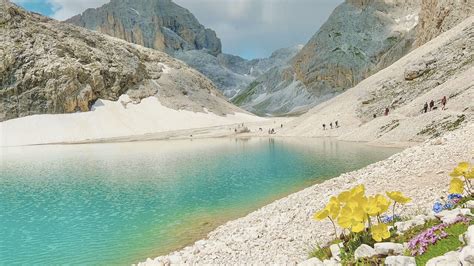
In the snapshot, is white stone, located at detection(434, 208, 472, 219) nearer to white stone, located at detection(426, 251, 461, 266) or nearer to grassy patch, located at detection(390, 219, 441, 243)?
grassy patch, located at detection(390, 219, 441, 243)

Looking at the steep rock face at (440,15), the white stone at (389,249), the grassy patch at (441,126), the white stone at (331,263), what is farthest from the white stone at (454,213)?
the steep rock face at (440,15)

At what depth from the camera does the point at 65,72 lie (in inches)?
4825

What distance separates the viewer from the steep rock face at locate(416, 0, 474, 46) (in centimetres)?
8012

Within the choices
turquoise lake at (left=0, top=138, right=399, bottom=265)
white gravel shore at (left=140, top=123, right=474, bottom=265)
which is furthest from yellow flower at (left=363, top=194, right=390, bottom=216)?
turquoise lake at (left=0, top=138, right=399, bottom=265)

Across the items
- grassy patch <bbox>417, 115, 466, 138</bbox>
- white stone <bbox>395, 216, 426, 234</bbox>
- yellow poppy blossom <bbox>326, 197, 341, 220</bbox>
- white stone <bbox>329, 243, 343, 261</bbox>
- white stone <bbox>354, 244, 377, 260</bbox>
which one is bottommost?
white stone <bbox>329, 243, 343, 261</bbox>

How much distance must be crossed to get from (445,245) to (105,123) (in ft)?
398

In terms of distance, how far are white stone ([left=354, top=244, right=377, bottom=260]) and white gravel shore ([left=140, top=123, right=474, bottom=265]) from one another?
2842 millimetres

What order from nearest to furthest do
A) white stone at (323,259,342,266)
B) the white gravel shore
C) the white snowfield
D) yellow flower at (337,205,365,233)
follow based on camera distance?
yellow flower at (337,205,365,233) < white stone at (323,259,342,266) < the white gravel shore < the white snowfield

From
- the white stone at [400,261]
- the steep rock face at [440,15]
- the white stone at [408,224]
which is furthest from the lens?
the steep rock face at [440,15]

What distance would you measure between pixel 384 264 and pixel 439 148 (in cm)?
1396

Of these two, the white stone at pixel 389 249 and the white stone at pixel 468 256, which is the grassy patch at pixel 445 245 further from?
the white stone at pixel 468 256

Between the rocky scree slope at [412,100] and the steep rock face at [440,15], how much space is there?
18.0 metres

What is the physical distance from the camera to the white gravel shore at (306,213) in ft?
40.3

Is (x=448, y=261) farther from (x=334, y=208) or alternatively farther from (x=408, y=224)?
(x=408, y=224)
